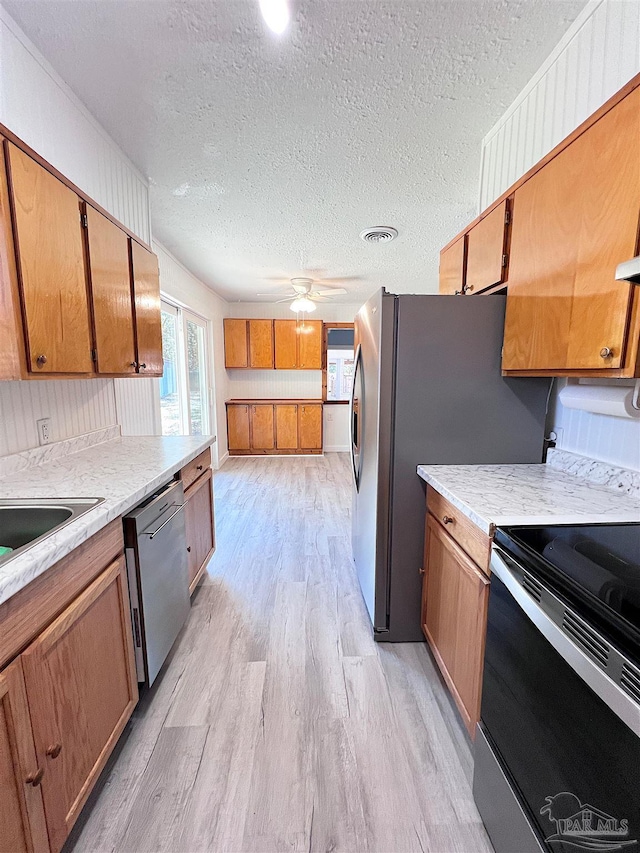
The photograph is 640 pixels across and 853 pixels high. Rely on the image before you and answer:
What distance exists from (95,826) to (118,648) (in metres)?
0.47

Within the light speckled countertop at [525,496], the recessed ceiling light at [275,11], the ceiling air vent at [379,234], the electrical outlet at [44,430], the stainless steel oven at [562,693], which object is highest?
the ceiling air vent at [379,234]

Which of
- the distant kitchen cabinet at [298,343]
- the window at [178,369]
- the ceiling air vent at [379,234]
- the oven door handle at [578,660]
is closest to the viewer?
the oven door handle at [578,660]

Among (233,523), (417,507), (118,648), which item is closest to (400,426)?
(417,507)

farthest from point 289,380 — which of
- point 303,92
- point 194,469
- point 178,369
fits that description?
point 303,92

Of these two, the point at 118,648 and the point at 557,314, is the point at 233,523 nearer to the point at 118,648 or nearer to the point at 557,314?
the point at 118,648

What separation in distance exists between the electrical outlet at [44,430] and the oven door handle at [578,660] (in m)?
2.00

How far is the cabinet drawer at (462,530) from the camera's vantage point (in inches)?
44.1

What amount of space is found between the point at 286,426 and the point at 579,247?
4861 mm

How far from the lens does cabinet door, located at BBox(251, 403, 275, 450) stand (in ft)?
18.5

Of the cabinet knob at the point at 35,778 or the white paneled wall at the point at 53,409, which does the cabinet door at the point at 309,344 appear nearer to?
the white paneled wall at the point at 53,409

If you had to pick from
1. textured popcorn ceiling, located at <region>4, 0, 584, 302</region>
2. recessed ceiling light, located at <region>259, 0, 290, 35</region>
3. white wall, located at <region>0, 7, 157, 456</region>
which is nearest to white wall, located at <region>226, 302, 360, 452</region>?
textured popcorn ceiling, located at <region>4, 0, 584, 302</region>

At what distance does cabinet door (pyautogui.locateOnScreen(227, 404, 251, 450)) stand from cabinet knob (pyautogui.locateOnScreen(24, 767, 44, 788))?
4.95 metres

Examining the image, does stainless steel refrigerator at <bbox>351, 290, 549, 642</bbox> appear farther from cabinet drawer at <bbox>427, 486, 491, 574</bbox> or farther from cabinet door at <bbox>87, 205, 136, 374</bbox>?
cabinet door at <bbox>87, 205, 136, 374</bbox>

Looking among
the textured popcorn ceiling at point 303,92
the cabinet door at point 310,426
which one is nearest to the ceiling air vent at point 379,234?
the textured popcorn ceiling at point 303,92
